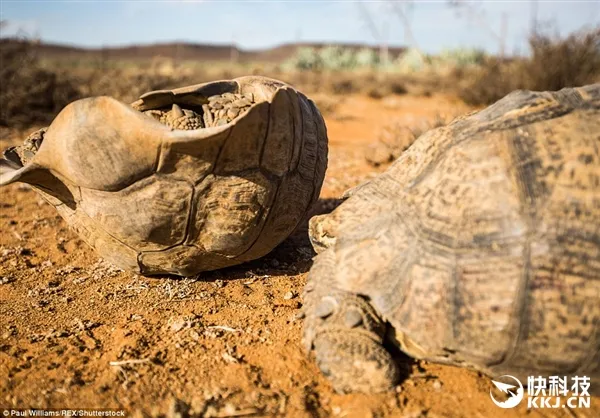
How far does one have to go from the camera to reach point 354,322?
2.46 m

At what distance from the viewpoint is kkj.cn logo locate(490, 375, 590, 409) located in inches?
94.4

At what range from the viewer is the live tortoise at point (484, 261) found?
2.24 m

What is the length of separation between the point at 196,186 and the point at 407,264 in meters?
1.29

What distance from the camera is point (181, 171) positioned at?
2.80 metres

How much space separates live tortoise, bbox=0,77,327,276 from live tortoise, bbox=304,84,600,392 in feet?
2.36

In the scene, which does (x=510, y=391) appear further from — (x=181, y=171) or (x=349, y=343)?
(x=181, y=171)

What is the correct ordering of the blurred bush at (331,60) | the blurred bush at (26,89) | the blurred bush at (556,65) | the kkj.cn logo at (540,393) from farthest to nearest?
the blurred bush at (331,60) < the blurred bush at (556,65) < the blurred bush at (26,89) < the kkj.cn logo at (540,393)

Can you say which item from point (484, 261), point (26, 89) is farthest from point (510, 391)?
point (26, 89)

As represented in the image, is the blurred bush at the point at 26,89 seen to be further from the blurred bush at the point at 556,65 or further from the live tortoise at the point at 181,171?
the blurred bush at the point at 556,65

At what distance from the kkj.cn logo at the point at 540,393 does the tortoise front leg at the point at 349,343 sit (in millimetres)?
540

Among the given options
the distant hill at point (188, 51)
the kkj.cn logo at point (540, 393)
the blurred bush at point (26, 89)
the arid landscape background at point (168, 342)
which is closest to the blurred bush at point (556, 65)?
the arid landscape background at point (168, 342)

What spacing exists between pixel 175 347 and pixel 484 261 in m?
1.77

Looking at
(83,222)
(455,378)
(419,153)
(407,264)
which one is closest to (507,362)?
(455,378)

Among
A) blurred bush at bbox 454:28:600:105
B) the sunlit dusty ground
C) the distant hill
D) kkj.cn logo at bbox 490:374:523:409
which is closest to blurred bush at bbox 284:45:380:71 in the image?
blurred bush at bbox 454:28:600:105
